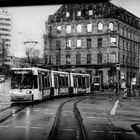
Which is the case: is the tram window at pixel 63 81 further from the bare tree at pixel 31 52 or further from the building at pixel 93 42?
the building at pixel 93 42

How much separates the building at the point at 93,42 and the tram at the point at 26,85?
31.1m

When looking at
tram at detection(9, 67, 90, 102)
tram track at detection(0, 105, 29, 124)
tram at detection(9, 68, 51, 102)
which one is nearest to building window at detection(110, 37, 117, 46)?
tram at detection(9, 67, 90, 102)

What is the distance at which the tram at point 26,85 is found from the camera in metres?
26.7

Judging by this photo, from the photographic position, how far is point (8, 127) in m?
14.9

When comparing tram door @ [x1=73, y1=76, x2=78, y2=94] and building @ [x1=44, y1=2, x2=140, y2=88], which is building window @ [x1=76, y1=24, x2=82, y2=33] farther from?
tram door @ [x1=73, y1=76, x2=78, y2=94]

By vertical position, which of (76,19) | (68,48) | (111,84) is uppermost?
(76,19)

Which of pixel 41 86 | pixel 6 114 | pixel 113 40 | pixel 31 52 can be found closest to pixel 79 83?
pixel 41 86

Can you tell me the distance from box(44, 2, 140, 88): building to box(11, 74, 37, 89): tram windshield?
103 ft

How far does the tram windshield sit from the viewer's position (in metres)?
27.1

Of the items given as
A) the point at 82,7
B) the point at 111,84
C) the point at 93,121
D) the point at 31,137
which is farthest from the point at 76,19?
the point at 31,137

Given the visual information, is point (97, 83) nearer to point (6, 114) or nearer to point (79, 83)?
point (79, 83)

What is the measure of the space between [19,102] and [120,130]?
14.6 meters

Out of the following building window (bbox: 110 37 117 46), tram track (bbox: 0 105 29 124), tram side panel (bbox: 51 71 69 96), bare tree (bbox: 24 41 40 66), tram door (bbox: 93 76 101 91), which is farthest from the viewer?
building window (bbox: 110 37 117 46)

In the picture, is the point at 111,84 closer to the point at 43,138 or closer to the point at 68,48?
the point at 68,48
